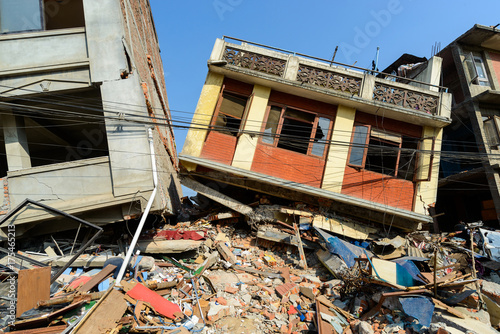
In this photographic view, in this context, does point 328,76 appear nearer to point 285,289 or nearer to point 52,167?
point 285,289

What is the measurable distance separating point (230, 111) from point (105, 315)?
7638mm

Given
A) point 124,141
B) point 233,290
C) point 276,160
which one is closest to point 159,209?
point 124,141

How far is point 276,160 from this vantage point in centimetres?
1077

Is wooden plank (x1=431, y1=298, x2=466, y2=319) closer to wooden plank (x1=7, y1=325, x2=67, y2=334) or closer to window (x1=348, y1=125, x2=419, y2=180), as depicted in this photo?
window (x1=348, y1=125, x2=419, y2=180)

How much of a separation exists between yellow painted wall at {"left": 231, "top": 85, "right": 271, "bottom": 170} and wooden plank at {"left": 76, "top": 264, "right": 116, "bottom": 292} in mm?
Answer: 5112

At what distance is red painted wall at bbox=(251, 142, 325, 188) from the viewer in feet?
35.0

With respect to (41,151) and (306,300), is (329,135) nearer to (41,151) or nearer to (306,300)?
(306,300)

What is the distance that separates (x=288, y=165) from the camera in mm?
10781

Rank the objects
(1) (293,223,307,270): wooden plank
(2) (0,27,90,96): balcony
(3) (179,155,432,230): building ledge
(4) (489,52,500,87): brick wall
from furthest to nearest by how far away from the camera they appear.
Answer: (4) (489,52,500,87): brick wall < (3) (179,155,432,230): building ledge < (1) (293,223,307,270): wooden plank < (2) (0,27,90,96): balcony

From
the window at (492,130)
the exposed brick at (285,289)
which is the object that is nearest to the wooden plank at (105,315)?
the exposed brick at (285,289)

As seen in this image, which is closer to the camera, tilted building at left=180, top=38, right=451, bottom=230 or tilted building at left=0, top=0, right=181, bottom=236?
tilted building at left=0, top=0, right=181, bottom=236

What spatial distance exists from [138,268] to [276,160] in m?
5.81

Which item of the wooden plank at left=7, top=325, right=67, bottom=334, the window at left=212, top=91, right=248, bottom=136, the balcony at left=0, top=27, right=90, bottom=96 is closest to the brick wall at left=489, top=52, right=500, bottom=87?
the window at left=212, top=91, right=248, bottom=136

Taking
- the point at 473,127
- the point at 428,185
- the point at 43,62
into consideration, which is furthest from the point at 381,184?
the point at 43,62
